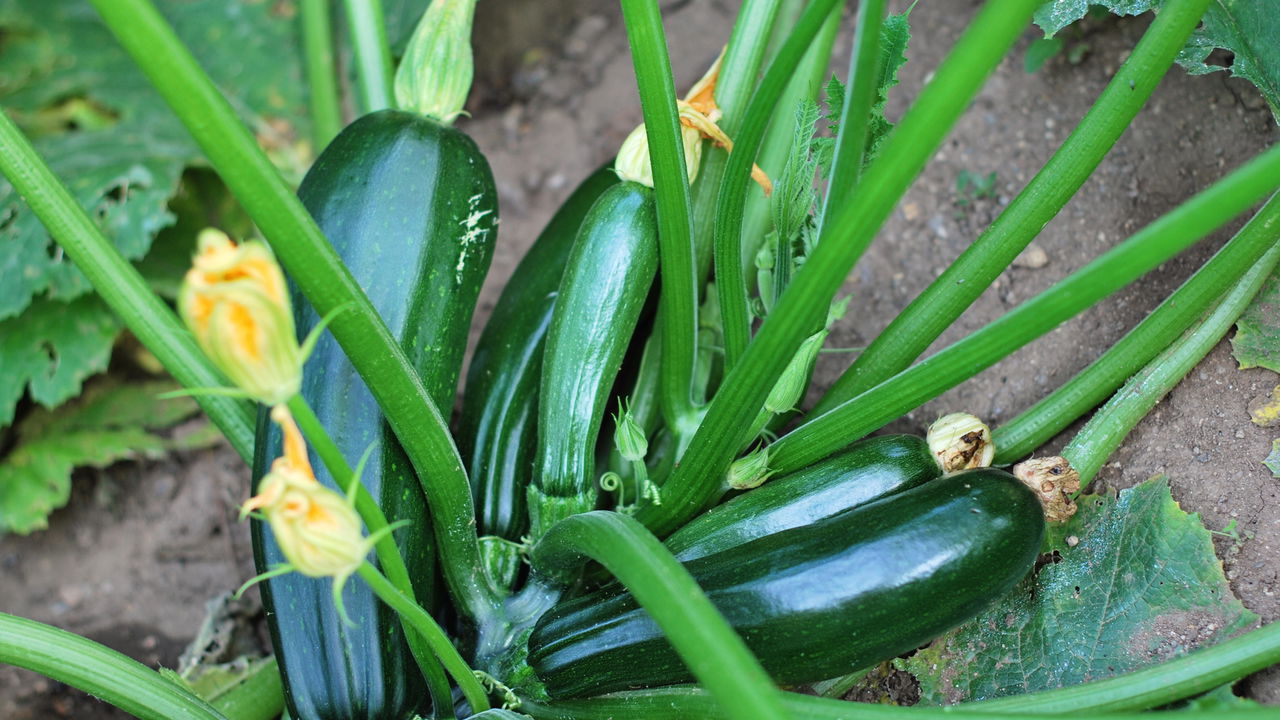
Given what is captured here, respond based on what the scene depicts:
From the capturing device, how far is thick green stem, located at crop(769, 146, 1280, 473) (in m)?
0.94

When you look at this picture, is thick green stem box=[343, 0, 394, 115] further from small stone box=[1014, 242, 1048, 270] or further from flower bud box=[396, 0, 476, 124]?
small stone box=[1014, 242, 1048, 270]

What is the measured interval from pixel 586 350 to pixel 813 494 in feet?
1.36

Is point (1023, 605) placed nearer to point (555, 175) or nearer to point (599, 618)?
point (599, 618)

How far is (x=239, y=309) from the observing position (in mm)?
872

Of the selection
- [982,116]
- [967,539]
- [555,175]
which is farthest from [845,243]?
[555,175]

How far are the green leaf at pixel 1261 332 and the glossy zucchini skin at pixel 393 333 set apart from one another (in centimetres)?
123

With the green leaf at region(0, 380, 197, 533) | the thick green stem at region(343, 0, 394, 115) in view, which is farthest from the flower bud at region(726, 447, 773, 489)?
the green leaf at region(0, 380, 197, 533)

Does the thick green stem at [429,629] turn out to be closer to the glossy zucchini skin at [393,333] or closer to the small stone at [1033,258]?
the glossy zucchini skin at [393,333]

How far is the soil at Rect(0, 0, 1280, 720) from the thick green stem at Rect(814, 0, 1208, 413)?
318 mm

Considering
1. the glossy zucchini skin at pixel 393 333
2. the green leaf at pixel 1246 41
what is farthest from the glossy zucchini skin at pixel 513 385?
the green leaf at pixel 1246 41

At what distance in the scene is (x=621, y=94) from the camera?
2582 mm

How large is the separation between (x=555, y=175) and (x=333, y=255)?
1.40 m

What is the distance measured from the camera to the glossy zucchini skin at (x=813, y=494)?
1.55 metres

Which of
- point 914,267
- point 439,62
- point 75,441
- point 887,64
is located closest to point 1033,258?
point 914,267
